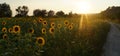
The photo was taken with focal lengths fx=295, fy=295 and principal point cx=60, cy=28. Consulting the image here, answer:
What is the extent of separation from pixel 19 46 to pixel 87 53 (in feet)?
8.91

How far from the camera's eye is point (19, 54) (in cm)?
704

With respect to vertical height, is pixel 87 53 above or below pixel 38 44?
below

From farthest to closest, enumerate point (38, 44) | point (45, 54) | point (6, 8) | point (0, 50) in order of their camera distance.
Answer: point (6, 8) → point (45, 54) → point (0, 50) → point (38, 44)

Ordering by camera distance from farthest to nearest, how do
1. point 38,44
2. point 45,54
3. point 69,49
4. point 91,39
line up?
point 91,39
point 69,49
point 45,54
point 38,44

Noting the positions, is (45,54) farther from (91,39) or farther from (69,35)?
(91,39)

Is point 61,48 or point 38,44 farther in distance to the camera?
point 61,48

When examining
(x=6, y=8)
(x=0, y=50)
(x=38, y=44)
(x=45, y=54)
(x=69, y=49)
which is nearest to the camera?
(x=38, y=44)

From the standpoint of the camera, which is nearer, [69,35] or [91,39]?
[69,35]

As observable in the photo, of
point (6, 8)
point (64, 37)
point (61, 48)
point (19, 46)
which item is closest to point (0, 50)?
point (19, 46)

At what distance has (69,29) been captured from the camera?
1135 centimetres

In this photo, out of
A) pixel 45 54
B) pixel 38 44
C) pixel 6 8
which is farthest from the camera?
pixel 6 8

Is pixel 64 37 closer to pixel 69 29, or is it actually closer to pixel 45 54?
pixel 69 29

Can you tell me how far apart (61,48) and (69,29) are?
240cm

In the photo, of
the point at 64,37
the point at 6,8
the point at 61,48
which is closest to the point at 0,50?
the point at 61,48
